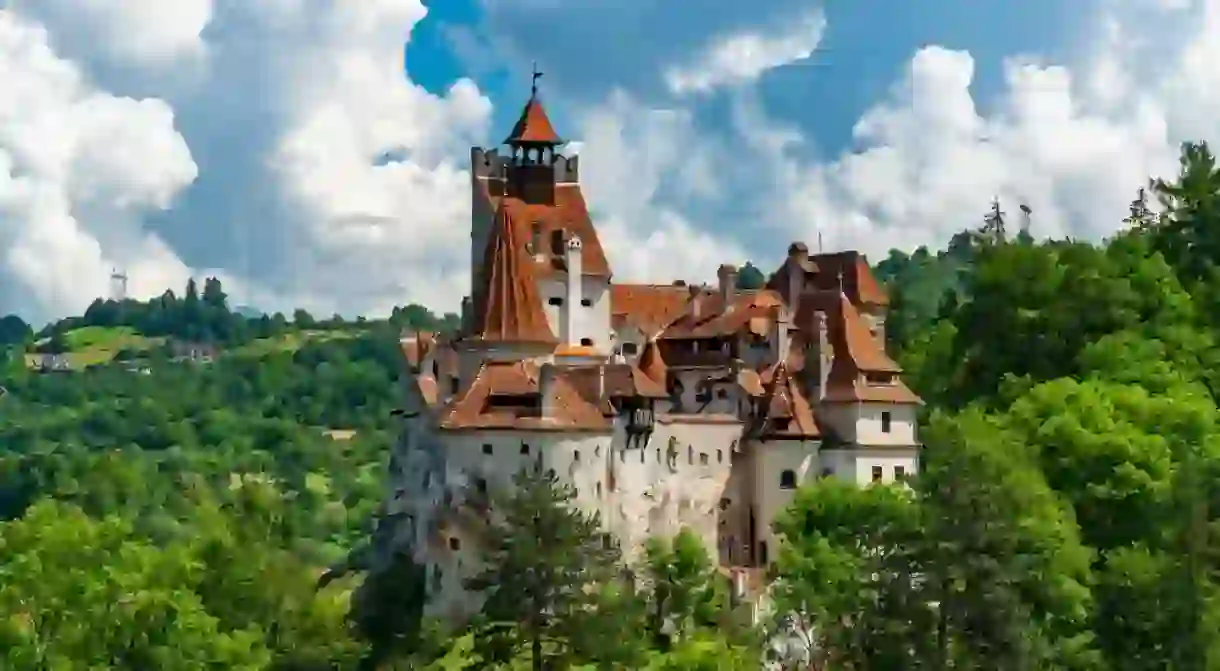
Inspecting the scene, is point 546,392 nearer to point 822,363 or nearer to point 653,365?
point 653,365

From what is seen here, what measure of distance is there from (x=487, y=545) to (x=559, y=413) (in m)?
5.54

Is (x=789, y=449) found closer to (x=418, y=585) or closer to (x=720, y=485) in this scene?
(x=720, y=485)

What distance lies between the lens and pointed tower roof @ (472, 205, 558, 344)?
7662 centimetres

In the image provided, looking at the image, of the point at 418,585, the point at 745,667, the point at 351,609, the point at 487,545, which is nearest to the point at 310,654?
the point at 351,609

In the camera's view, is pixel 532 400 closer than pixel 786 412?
Yes

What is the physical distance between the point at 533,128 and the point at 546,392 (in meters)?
16.6

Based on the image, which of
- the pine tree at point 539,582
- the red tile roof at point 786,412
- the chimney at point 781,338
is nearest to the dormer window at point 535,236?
the chimney at point 781,338

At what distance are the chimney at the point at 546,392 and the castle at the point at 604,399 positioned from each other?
0.17 feet

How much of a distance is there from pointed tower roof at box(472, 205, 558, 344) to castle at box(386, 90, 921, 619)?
0.07m

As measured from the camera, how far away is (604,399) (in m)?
74.0

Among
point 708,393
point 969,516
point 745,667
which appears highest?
point 708,393

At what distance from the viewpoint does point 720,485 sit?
3078 inches

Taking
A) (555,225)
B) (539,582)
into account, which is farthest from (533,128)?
(539,582)

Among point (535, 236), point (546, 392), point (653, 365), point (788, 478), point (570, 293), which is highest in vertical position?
point (535, 236)
